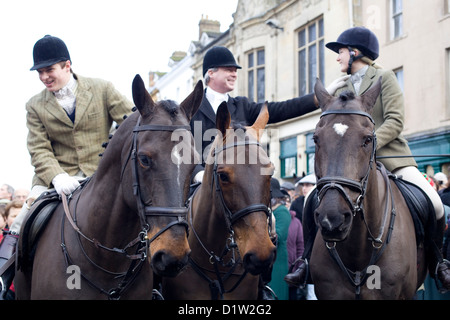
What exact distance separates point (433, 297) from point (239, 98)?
222 inches

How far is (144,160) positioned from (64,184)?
1268mm

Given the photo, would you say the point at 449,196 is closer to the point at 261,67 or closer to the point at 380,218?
the point at 380,218

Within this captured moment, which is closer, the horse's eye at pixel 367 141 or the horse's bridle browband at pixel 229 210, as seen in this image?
the horse's bridle browband at pixel 229 210

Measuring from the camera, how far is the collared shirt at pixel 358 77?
6.00m

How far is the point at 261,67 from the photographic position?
2788cm

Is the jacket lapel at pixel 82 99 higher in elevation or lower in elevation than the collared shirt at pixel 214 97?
lower

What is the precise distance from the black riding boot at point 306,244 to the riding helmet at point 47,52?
9.60ft

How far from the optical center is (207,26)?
37438mm

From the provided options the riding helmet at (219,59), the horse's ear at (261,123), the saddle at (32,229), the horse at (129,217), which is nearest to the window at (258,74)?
the riding helmet at (219,59)

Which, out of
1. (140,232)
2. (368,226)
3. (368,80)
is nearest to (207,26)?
(368,80)

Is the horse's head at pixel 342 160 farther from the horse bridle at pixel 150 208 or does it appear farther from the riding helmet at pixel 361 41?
the horse bridle at pixel 150 208

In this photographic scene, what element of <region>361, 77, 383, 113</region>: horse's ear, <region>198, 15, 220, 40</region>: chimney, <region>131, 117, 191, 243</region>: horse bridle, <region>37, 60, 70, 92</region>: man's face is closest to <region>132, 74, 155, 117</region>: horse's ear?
<region>131, 117, 191, 243</region>: horse bridle

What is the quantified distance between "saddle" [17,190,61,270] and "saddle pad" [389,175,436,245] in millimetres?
3482

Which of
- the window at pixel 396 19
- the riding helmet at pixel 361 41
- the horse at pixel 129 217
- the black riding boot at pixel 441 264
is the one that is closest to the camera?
the horse at pixel 129 217
